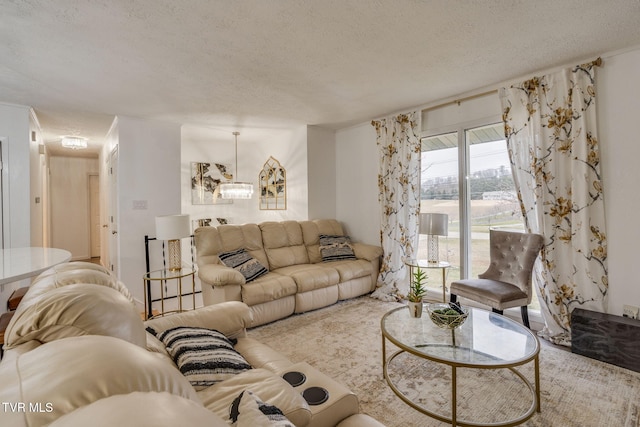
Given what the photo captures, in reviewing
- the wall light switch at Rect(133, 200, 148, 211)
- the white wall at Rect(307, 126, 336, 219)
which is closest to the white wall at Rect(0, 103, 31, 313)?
the wall light switch at Rect(133, 200, 148, 211)

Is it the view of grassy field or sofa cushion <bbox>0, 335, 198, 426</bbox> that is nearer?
sofa cushion <bbox>0, 335, 198, 426</bbox>

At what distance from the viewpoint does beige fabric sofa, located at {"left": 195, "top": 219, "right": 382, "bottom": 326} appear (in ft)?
10.4

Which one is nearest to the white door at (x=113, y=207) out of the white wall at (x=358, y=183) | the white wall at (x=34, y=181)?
the white wall at (x=34, y=181)

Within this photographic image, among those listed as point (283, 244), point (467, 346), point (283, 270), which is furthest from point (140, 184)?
point (467, 346)

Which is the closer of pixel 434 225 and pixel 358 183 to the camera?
pixel 434 225

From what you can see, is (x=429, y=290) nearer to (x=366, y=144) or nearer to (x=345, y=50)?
(x=366, y=144)

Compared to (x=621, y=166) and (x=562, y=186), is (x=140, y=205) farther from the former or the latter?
(x=621, y=166)

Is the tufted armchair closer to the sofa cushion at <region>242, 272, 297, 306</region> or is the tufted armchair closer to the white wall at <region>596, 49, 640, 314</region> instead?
the white wall at <region>596, 49, 640, 314</region>

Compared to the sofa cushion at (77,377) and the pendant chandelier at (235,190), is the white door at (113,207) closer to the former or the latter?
the pendant chandelier at (235,190)

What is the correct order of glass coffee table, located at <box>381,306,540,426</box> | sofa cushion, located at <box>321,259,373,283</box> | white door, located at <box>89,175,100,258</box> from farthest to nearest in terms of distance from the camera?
white door, located at <box>89,175,100,258</box> < sofa cushion, located at <box>321,259,373,283</box> < glass coffee table, located at <box>381,306,540,426</box>

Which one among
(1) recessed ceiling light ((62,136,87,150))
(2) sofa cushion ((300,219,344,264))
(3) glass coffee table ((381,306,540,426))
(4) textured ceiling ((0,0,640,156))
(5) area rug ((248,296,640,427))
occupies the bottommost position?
(5) area rug ((248,296,640,427))

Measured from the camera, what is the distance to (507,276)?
3.06 metres

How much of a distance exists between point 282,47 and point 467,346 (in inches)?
100

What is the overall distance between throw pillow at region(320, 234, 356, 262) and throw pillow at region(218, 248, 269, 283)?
3.26 ft
